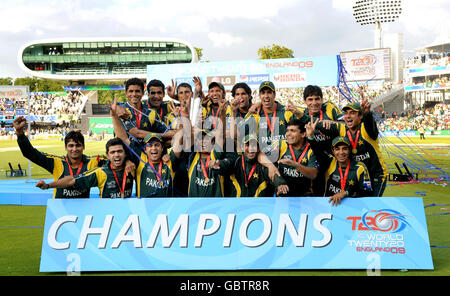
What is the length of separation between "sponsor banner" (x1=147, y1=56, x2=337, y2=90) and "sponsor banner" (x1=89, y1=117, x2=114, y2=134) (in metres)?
39.0

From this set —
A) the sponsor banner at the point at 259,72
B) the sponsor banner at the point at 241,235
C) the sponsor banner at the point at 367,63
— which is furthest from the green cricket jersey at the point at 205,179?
the sponsor banner at the point at 367,63

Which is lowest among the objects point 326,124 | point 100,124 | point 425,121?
point 326,124

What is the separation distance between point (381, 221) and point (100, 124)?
58.5m

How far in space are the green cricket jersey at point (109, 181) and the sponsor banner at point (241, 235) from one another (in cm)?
42

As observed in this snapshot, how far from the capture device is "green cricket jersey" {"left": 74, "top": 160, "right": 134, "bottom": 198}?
519 centimetres

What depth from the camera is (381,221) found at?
15.5 feet

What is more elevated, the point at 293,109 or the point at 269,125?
the point at 293,109

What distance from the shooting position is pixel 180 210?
4848 mm

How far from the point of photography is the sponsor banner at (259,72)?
19.5 m

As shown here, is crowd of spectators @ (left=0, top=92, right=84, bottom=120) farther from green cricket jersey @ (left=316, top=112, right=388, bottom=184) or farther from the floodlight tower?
green cricket jersey @ (left=316, top=112, right=388, bottom=184)

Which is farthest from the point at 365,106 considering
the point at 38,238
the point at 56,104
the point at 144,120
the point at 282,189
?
the point at 56,104

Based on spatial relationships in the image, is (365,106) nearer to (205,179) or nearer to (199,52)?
(205,179)

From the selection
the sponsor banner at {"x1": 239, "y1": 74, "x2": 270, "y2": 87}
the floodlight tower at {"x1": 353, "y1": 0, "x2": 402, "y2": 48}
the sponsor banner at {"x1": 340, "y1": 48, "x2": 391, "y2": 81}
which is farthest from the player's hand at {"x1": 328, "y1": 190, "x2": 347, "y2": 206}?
the floodlight tower at {"x1": 353, "y1": 0, "x2": 402, "y2": 48}

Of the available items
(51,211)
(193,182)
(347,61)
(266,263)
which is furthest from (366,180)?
(347,61)
